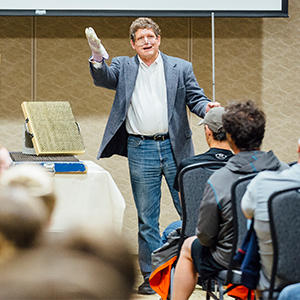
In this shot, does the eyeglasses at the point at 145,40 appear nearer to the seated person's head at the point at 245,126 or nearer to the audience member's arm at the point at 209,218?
the seated person's head at the point at 245,126

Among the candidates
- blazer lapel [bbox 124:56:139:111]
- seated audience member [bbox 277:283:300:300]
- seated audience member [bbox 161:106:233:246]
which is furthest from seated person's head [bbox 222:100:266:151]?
blazer lapel [bbox 124:56:139:111]

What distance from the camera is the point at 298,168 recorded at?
1127 mm

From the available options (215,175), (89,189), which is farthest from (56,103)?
(215,175)

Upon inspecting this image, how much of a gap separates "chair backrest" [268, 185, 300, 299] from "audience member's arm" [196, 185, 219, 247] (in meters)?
0.25

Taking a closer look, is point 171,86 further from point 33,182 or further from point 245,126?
point 33,182

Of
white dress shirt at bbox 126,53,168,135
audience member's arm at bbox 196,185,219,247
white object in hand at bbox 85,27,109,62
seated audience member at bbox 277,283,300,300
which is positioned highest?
white object in hand at bbox 85,27,109,62

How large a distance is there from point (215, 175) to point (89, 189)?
1.92 ft

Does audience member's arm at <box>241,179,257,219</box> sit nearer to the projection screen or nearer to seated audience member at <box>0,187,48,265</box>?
seated audience member at <box>0,187,48,265</box>

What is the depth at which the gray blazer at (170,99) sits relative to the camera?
7.23ft

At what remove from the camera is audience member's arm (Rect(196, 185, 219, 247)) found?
130cm

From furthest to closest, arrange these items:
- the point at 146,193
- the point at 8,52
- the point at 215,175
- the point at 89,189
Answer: the point at 8,52, the point at 146,193, the point at 89,189, the point at 215,175

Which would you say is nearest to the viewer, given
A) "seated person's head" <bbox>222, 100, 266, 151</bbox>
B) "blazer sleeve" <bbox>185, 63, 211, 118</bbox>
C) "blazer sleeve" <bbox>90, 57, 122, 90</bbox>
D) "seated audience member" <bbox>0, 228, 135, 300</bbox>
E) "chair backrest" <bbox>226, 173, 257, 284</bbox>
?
"seated audience member" <bbox>0, 228, 135, 300</bbox>

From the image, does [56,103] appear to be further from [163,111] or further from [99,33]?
[99,33]

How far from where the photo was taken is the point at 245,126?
138cm
